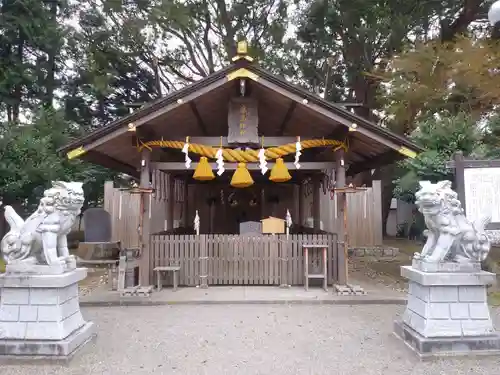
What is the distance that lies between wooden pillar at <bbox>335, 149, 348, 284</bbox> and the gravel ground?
1.44 meters

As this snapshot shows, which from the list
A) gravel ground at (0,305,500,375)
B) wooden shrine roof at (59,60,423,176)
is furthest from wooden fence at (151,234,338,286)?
wooden shrine roof at (59,60,423,176)

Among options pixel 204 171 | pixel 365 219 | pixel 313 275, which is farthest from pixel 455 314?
pixel 365 219

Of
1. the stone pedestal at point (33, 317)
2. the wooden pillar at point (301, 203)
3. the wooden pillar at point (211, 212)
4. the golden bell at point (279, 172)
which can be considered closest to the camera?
the stone pedestal at point (33, 317)

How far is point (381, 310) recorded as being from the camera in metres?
7.49

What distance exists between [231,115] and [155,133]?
1.95 m

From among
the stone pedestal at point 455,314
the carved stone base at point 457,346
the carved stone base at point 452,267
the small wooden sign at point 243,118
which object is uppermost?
the small wooden sign at point 243,118

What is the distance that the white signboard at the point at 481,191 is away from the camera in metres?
7.53

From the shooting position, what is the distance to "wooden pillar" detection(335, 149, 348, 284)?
9.03m

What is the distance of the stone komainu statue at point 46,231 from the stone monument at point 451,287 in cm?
448

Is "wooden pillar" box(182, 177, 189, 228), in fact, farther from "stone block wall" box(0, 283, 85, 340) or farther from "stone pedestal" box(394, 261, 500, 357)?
"stone pedestal" box(394, 261, 500, 357)

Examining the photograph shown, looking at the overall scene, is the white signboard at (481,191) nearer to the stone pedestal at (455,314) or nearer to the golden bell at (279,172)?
the stone pedestal at (455,314)

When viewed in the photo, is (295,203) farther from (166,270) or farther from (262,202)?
(166,270)

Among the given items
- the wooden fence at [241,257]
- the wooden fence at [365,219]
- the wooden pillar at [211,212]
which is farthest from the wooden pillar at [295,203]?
the wooden fence at [241,257]

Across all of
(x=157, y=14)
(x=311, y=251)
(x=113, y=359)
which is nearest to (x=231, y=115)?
(x=311, y=251)
